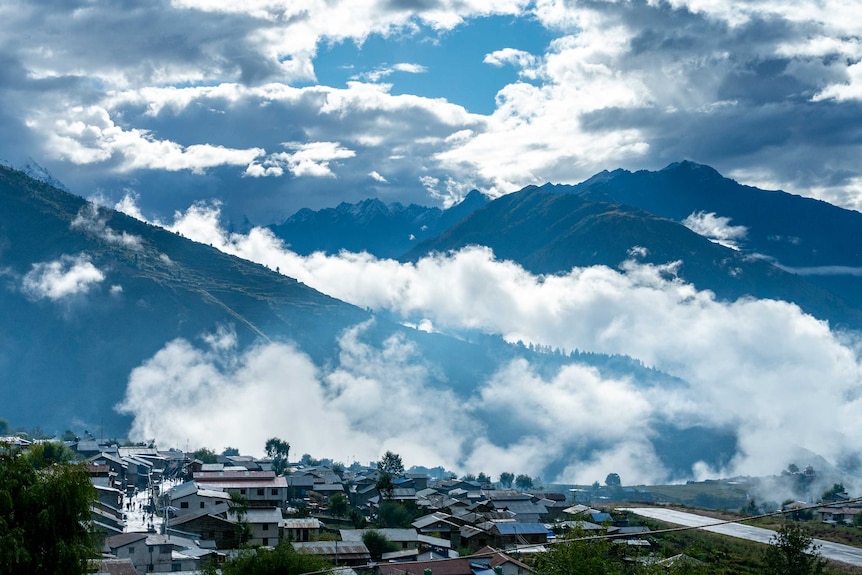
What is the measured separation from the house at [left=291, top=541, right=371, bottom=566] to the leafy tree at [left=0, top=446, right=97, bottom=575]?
29.0 m

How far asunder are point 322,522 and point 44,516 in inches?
2138

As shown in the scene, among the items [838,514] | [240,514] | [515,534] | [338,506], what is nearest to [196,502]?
[240,514]

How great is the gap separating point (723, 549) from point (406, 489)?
146 ft

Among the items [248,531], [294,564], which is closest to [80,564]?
→ [294,564]

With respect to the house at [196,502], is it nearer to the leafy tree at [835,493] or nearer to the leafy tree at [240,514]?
the leafy tree at [240,514]

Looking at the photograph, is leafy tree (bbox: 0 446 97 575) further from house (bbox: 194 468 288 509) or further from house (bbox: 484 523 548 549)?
house (bbox: 194 468 288 509)

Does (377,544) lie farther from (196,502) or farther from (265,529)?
(196,502)

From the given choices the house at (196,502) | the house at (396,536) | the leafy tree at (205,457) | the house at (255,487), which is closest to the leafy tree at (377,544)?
the house at (396,536)

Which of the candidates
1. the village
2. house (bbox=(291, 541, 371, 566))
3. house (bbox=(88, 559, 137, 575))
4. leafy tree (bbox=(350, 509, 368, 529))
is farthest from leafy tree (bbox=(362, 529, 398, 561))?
house (bbox=(88, 559, 137, 575))

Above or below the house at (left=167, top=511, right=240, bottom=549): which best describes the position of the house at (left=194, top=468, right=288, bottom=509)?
above

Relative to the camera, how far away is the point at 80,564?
25422 mm

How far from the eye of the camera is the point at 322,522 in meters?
77.3

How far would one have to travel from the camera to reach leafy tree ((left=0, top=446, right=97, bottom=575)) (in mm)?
24547

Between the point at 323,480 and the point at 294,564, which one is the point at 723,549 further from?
the point at 323,480
